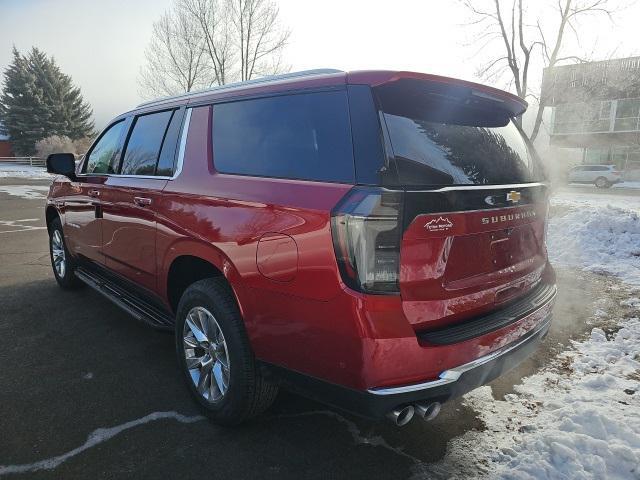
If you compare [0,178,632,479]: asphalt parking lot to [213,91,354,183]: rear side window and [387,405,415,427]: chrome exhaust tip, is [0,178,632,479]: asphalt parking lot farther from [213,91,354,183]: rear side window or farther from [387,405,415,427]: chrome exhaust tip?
[213,91,354,183]: rear side window

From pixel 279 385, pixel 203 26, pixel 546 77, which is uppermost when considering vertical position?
pixel 203 26

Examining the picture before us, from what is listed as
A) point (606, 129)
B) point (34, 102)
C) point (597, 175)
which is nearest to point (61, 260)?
point (597, 175)

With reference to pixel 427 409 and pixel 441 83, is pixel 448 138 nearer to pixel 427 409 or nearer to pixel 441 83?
pixel 441 83

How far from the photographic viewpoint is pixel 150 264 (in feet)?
10.8

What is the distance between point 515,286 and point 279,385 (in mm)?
1411

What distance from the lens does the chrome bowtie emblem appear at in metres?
2.37

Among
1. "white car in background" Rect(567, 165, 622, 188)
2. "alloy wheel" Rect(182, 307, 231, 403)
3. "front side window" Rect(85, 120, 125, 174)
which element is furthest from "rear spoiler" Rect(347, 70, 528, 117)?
"white car in background" Rect(567, 165, 622, 188)

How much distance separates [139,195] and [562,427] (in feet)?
10.5

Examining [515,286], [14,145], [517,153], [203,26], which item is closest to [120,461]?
[515,286]

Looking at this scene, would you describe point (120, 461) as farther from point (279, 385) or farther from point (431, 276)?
point (431, 276)

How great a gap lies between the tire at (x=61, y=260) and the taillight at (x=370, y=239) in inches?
167

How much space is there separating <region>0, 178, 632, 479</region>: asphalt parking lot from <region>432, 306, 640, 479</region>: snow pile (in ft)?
0.44

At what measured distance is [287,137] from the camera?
7.84ft

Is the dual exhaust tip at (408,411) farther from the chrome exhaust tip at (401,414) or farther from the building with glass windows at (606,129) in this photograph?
the building with glass windows at (606,129)
